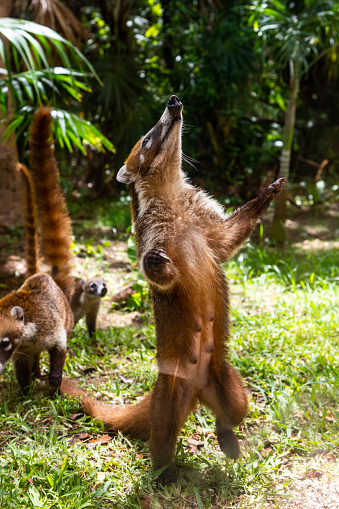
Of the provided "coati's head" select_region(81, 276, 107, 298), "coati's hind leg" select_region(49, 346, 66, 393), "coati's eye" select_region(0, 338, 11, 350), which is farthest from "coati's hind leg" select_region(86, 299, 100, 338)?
"coati's eye" select_region(0, 338, 11, 350)

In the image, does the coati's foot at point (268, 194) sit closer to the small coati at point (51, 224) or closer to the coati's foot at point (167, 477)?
the coati's foot at point (167, 477)

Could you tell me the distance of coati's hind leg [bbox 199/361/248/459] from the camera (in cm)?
218

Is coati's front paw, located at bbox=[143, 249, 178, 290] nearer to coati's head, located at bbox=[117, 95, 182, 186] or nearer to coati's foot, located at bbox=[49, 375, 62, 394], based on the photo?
coati's head, located at bbox=[117, 95, 182, 186]

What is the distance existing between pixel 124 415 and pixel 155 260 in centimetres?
113

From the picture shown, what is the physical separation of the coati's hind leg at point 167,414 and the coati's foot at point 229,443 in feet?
0.89

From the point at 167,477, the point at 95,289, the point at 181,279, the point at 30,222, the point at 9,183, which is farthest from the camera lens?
the point at 9,183

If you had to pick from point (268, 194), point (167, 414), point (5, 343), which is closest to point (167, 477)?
point (167, 414)

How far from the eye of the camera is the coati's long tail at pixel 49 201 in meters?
3.21

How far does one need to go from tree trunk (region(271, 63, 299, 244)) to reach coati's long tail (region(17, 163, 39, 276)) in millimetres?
2687

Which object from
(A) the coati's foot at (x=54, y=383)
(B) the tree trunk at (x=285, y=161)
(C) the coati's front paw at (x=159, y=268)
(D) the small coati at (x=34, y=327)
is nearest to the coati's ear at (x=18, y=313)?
(D) the small coati at (x=34, y=327)

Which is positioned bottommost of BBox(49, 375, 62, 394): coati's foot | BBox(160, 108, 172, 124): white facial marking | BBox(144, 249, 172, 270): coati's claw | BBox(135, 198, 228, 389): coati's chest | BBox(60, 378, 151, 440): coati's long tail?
BBox(49, 375, 62, 394): coati's foot

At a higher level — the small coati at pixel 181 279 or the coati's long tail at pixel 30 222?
the small coati at pixel 181 279

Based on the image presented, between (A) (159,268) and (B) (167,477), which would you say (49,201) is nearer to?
(A) (159,268)

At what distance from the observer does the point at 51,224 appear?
11.6 feet
